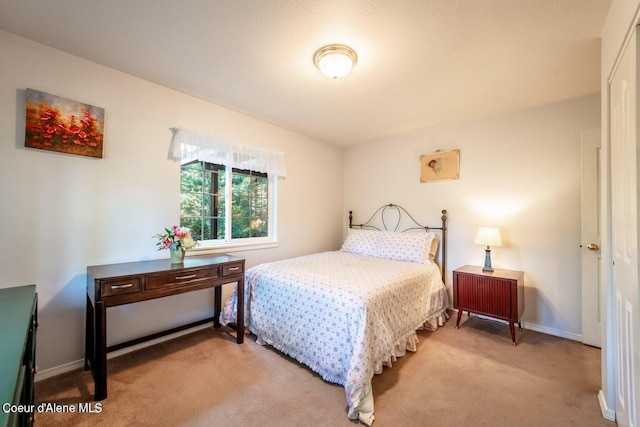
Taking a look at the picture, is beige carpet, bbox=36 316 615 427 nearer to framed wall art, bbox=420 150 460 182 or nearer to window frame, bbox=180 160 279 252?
window frame, bbox=180 160 279 252

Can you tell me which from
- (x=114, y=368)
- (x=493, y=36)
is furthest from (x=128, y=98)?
(x=493, y=36)

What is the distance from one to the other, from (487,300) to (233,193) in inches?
119

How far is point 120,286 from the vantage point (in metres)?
1.84

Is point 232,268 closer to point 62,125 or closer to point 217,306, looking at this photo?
point 217,306

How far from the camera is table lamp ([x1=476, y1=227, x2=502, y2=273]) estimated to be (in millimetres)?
2811

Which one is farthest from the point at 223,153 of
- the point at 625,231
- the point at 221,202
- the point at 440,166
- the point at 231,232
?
the point at 625,231

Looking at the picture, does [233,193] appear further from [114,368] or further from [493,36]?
[493,36]

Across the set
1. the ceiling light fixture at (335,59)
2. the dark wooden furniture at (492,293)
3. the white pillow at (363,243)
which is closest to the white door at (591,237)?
the dark wooden furniture at (492,293)

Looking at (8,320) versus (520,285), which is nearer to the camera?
(8,320)

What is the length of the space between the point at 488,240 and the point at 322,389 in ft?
7.37

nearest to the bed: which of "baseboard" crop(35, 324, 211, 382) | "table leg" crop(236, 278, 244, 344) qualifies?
"table leg" crop(236, 278, 244, 344)

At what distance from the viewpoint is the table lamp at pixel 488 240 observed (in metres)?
2.81

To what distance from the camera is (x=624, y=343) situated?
137 cm

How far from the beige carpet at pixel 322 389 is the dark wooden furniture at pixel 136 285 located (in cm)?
17
